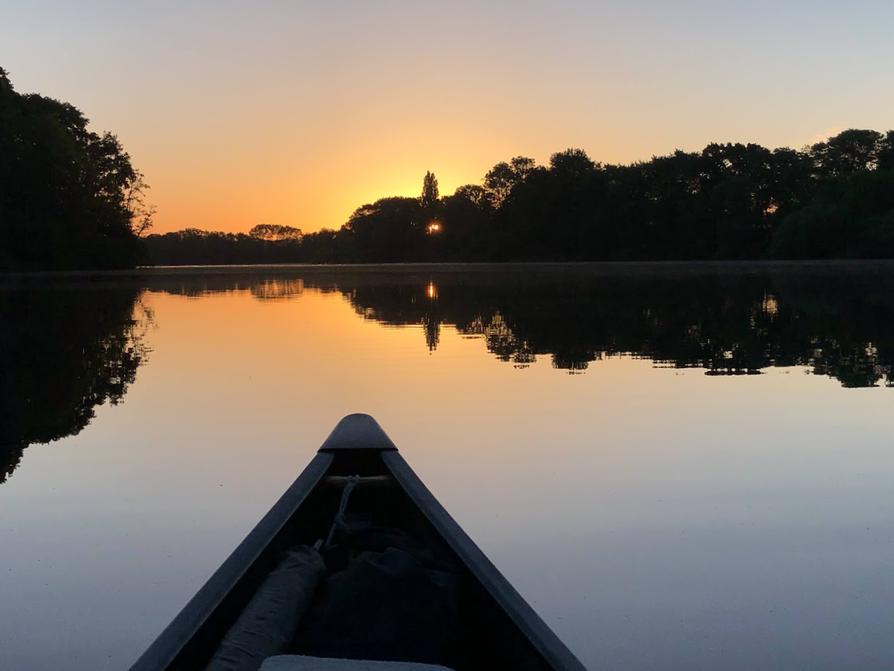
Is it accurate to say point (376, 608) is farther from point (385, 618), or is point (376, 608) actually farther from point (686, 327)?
point (686, 327)

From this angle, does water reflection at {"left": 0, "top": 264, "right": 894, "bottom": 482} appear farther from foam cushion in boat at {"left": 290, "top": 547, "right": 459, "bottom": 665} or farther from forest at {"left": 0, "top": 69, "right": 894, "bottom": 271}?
forest at {"left": 0, "top": 69, "right": 894, "bottom": 271}

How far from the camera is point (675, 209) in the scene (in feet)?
276

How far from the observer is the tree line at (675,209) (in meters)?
67.8

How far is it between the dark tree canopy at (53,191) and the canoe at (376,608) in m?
54.6

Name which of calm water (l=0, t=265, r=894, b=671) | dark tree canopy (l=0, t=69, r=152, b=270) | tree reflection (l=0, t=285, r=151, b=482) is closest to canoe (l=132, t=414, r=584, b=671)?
calm water (l=0, t=265, r=894, b=671)

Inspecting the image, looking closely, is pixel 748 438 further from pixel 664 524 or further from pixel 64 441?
pixel 64 441

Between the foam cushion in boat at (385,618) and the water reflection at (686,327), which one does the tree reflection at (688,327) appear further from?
the foam cushion in boat at (385,618)

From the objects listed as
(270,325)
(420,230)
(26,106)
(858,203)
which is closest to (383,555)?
(270,325)

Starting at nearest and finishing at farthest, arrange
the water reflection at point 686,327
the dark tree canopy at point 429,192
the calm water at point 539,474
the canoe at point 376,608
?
1. the canoe at point 376,608
2. the calm water at point 539,474
3. the water reflection at point 686,327
4. the dark tree canopy at point 429,192

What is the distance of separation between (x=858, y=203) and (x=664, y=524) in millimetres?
69047

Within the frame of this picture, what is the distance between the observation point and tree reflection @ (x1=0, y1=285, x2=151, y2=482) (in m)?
8.62

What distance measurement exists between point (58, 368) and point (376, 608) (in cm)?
1050

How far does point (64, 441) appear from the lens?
803 centimetres

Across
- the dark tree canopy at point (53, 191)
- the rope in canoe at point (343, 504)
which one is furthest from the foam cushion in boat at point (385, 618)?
the dark tree canopy at point (53, 191)
